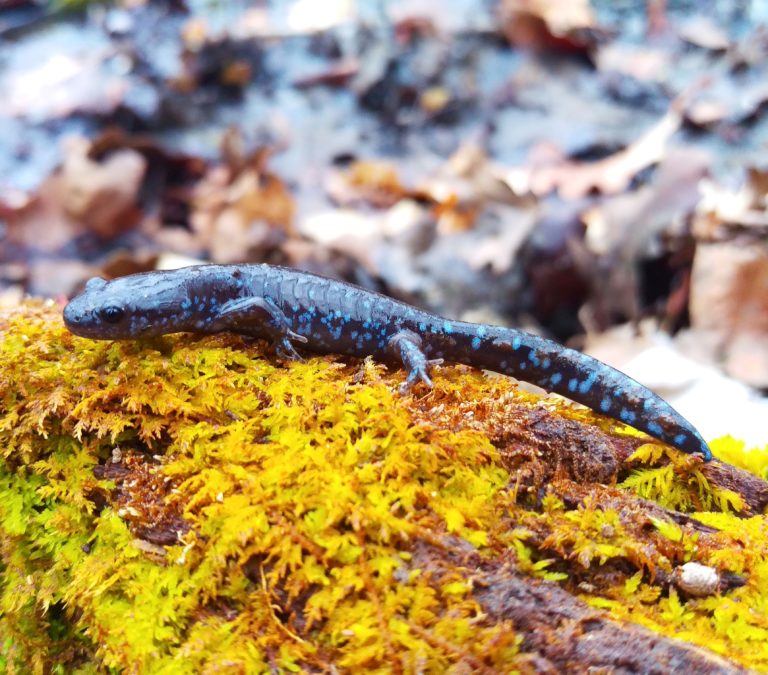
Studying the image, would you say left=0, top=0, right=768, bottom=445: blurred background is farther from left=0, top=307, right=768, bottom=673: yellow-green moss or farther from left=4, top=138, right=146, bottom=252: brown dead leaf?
left=0, top=307, right=768, bottom=673: yellow-green moss

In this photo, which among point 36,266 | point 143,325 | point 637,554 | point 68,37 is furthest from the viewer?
point 68,37

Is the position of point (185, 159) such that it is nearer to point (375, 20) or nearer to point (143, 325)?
point (375, 20)

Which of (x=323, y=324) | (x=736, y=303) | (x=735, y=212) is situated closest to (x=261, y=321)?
(x=323, y=324)

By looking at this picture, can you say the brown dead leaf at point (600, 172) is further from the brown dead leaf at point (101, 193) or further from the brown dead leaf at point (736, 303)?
the brown dead leaf at point (101, 193)

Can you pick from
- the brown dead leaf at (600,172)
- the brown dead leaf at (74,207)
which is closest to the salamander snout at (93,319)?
the brown dead leaf at (74,207)

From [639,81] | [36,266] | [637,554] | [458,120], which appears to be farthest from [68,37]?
[637,554]

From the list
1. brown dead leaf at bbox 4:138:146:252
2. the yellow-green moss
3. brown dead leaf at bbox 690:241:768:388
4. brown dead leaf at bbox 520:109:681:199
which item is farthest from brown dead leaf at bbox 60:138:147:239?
brown dead leaf at bbox 690:241:768:388
